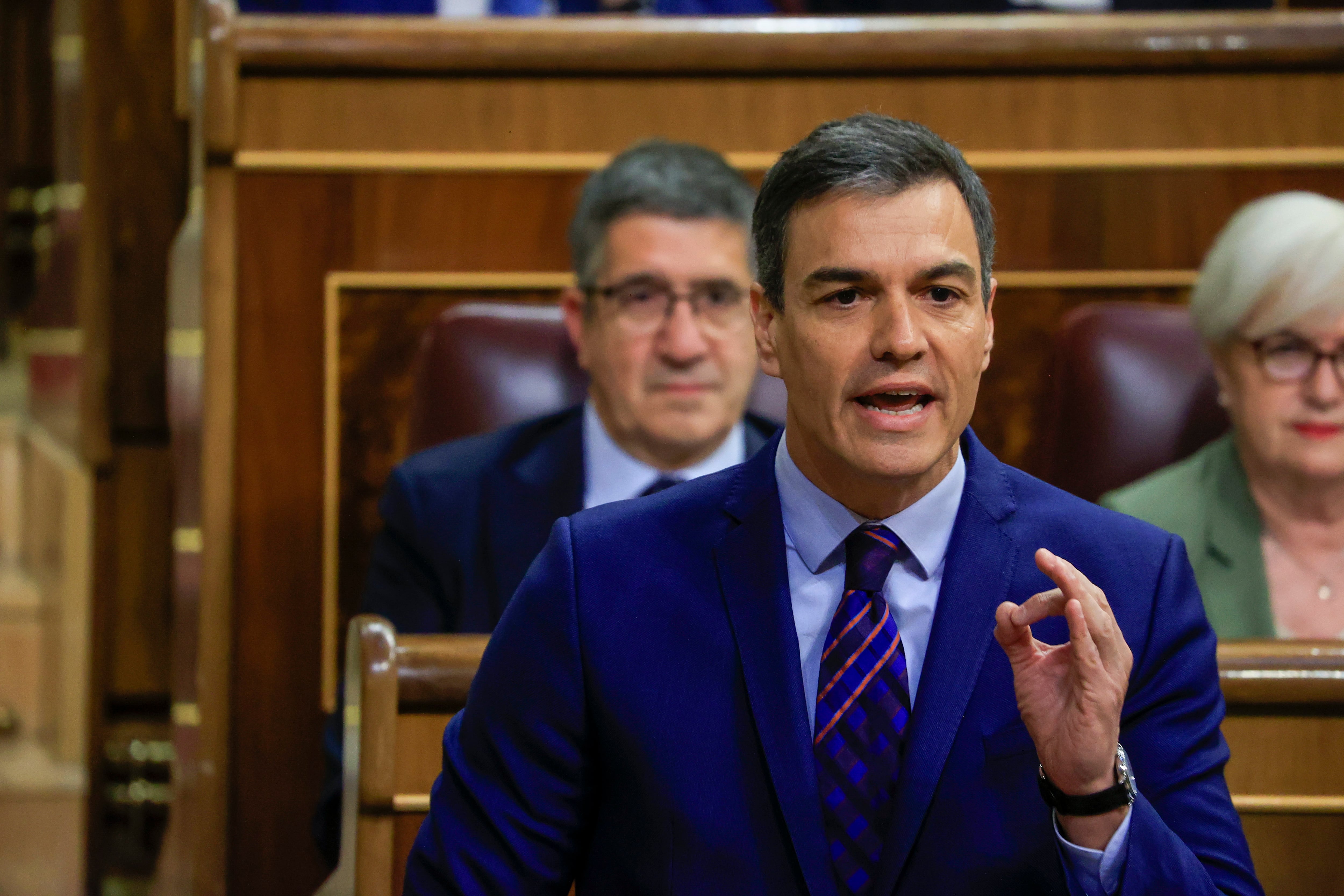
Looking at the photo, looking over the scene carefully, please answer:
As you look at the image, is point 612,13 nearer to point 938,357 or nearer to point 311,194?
point 311,194

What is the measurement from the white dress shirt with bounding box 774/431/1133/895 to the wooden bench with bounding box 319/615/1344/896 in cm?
20

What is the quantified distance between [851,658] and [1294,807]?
28cm

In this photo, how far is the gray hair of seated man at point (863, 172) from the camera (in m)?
0.56

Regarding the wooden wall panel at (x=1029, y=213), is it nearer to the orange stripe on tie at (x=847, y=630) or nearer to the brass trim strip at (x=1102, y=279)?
the brass trim strip at (x=1102, y=279)

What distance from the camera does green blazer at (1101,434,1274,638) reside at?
102 centimetres

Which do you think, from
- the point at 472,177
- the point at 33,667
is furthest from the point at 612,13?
the point at 33,667

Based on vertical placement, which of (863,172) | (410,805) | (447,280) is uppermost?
(863,172)

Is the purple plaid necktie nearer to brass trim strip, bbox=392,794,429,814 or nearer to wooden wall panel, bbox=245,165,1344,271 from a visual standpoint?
brass trim strip, bbox=392,794,429,814

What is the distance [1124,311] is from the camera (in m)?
1.18

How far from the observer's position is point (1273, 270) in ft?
3.37

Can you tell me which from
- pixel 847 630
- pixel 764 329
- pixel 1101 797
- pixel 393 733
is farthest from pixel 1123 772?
pixel 393 733

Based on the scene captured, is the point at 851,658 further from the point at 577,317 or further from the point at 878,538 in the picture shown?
the point at 577,317

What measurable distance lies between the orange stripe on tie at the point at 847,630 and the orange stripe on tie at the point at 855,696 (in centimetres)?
2

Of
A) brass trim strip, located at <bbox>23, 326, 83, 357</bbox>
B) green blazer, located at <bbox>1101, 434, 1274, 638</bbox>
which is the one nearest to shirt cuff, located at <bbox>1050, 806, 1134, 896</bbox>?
green blazer, located at <bbox>1101, 434, 1274, 638</bbox>
